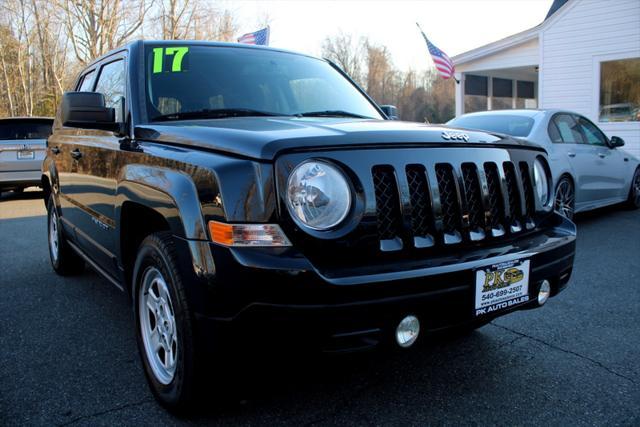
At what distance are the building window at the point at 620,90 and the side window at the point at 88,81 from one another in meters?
12.6

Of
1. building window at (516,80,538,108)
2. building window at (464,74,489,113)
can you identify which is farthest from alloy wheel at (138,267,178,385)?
building window at (516,80,538,108)

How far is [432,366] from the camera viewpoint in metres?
2.90

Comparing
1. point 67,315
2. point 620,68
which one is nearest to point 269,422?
point 67,315

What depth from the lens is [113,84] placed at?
350 centimetres

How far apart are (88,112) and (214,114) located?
0.69 m

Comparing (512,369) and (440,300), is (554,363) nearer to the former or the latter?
(512,369)

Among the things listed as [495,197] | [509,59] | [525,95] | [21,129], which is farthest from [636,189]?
[525,95]

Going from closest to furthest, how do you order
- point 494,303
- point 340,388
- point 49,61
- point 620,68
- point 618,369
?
point 494,303, point 340,388, point 618,369, point 620,68, point 49,61

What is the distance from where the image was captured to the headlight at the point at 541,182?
2.89m

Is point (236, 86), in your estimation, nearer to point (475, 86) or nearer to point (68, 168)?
point (68, 168)

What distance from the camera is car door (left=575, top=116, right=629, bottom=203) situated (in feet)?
24.0

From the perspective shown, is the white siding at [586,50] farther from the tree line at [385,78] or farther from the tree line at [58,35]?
the tree line at [385,78]

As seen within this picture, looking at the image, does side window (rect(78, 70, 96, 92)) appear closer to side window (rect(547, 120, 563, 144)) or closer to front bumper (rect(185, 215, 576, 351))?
front bumper (rect(185, 215, 576, 351))

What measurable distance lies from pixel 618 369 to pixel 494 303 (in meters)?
1.09
